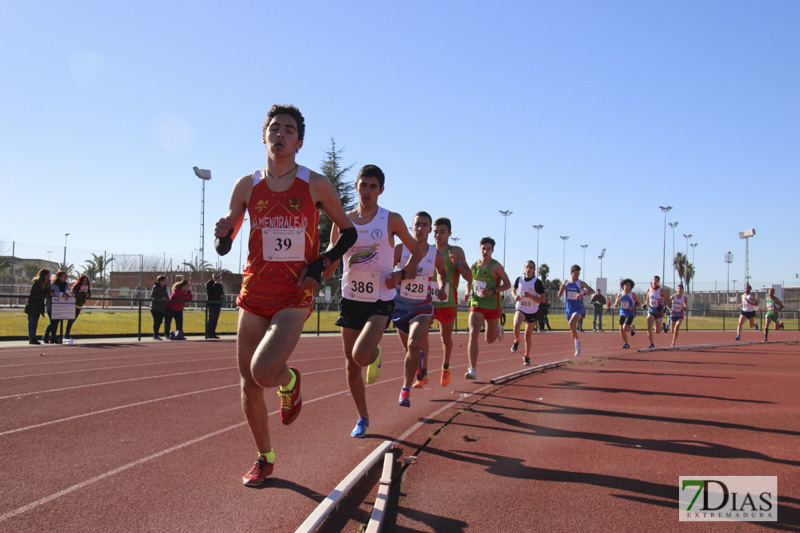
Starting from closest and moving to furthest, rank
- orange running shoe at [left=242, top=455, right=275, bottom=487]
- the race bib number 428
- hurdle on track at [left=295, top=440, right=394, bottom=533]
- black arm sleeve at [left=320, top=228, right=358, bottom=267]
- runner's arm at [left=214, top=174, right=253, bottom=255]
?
hurdle on track at [left=295, top=440, right=394, bottom=533], runner's arm at [left=214, top=174, right=253, bottom=255], orange running shoe at [left=242, top=455, right=275, bottom=487], black arm sleeve at [left=320, top=228, right=358, bottom=267], the race bib number 428

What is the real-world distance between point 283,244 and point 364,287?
160 cm

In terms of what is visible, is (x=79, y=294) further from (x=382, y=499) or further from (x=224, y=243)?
(x=382, y=499)

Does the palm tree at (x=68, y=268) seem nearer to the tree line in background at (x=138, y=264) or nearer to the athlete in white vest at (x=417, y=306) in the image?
the tree line in background at (x=138, y=264)

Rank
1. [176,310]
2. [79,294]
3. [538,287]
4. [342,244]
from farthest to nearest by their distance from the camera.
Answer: [176,310]
[79,294]
[538,287]
[342,244]

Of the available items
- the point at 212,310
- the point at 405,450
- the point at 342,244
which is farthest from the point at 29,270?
the point at 342,244

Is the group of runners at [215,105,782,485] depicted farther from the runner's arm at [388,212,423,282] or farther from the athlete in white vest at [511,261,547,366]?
the athlete in white vest at [511,261,547,366]

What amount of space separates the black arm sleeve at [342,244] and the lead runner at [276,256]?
0.03m

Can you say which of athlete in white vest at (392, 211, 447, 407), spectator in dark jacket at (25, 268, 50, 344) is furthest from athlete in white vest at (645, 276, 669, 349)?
spectator in dark jacket at (25, 268, 50, 344)

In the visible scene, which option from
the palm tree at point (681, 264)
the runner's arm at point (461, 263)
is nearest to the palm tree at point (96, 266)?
the runner's arm at point (461, 263)

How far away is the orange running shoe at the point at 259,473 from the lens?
3762 mm

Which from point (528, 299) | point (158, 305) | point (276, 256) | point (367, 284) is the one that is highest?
point (276, 256)

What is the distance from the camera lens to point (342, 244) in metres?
4.10

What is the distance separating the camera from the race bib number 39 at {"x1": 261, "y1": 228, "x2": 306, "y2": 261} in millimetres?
3777

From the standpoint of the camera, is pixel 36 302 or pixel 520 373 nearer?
pixel 520 373
